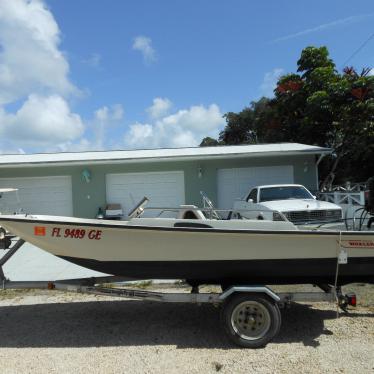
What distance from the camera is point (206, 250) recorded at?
4.41m

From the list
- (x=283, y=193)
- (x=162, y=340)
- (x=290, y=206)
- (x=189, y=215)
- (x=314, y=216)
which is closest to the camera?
(x=162, y=340)

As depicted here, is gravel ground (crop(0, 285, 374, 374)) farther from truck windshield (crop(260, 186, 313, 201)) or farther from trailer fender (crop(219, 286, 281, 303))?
truck windshield (crop(260, 186, 313, 201))

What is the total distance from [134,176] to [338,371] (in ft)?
39.5

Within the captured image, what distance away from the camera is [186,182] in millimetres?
15156

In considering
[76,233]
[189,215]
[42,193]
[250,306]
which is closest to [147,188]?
[42,193]

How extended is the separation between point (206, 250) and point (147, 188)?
35.7 ft

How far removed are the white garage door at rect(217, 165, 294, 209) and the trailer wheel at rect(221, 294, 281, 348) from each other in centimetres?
1083

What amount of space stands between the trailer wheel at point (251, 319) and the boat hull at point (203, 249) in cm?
30

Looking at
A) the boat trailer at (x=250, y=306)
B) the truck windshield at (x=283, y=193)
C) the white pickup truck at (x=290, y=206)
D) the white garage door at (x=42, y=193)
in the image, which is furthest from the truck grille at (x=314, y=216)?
the white garage door at (x=42, y=193)

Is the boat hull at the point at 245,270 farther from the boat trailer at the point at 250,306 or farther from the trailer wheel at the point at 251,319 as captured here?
the trailer wheel at the point at 251,319

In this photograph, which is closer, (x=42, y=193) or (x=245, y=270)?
(x=245, y=270)

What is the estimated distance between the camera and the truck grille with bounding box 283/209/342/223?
870 centimetres

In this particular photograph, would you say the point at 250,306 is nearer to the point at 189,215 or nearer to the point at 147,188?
the point at 189,215

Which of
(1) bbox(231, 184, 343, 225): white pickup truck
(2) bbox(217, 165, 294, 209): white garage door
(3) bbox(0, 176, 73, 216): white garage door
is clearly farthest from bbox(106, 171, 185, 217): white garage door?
(1) bbox(231, 184, 343, 225): white pickup truck
